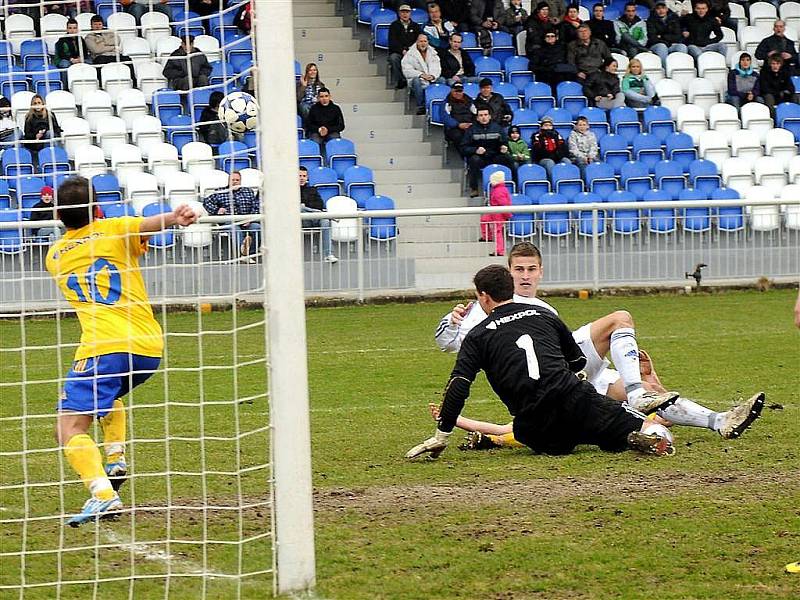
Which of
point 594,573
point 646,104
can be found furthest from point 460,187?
point 594,573

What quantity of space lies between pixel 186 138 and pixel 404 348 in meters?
4.59

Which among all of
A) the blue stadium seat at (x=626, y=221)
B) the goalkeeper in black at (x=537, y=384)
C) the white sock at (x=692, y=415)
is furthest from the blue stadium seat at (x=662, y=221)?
the goalkeeper in black at (x=537, y=384)

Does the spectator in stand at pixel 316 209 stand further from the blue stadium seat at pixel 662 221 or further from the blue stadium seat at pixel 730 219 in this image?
the blue stadium seat at pixel 730 219

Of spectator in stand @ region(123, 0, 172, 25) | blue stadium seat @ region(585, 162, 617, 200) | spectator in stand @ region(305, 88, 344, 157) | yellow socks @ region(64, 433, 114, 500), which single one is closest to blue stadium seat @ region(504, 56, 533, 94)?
blue stadium seat @ region(585, 162, 617, 200)

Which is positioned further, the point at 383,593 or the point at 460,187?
the point at 460,187

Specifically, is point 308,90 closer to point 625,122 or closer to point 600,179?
point 600,179

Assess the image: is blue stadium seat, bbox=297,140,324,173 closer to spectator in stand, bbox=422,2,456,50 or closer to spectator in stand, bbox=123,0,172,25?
spectator in stand, bbox=123,0,172,25

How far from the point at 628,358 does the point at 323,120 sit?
1336cm

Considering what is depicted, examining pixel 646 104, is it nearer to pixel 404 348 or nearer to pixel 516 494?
pixel 404 348

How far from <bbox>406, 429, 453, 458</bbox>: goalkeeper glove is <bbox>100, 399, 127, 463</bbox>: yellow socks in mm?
1901

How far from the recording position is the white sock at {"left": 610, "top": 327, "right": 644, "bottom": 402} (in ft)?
28.3

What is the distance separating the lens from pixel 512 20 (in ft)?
80.8

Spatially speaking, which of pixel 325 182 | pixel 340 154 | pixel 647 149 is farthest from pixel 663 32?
pixel 325 182

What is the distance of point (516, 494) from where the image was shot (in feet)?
23.7
